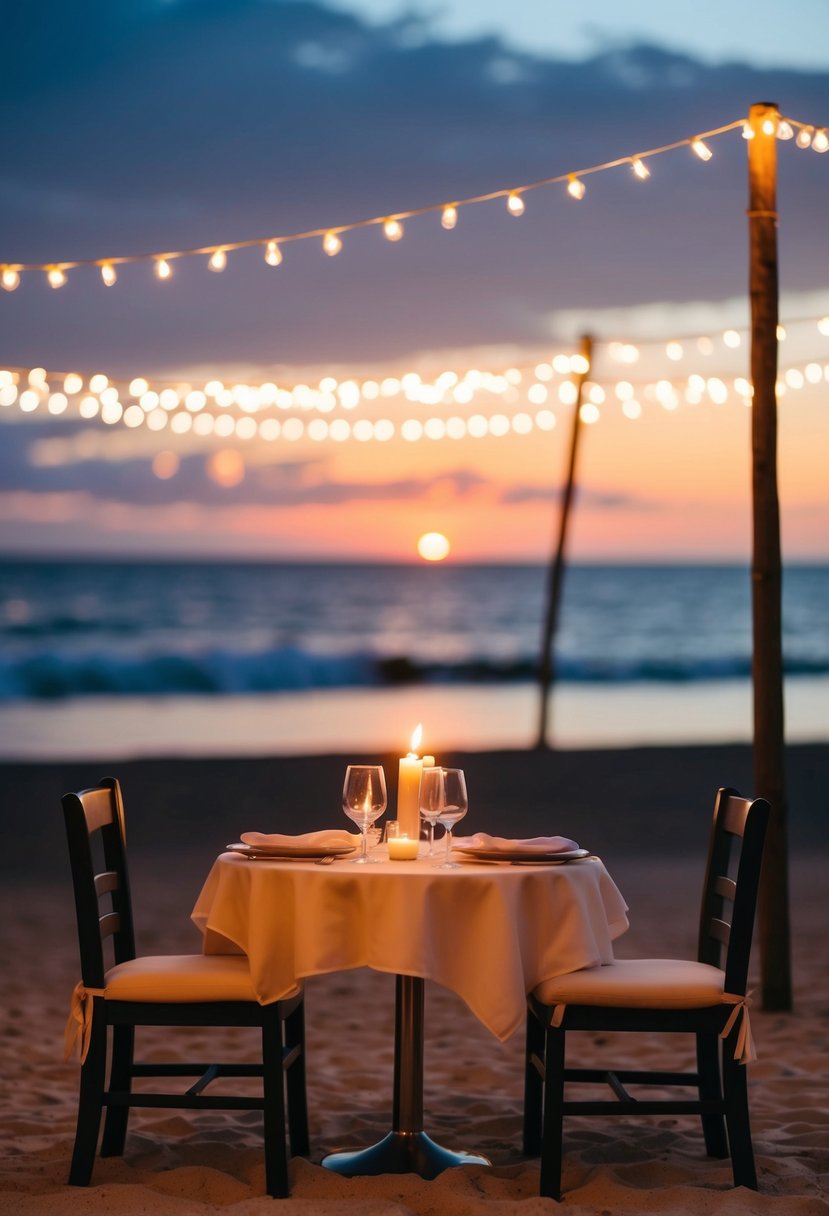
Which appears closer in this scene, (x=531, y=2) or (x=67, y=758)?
(x=531, y=2)

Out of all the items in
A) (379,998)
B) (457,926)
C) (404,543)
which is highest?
(404,543)

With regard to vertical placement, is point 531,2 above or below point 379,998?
above

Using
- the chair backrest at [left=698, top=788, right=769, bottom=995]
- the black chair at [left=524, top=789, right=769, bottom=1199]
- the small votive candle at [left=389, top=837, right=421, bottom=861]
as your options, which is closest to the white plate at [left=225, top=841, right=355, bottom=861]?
the small votive candle at [left=389, top=837, right=421, bottom=861]

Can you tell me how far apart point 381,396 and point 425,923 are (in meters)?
4.27

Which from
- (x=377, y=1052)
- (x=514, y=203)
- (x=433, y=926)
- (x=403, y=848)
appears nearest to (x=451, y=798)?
(x=403, y=848)

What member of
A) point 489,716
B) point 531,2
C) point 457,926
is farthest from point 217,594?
point 457,926

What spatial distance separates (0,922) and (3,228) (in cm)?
542

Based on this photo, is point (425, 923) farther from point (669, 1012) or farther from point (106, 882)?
point (106, 882)

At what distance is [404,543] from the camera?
27750mm

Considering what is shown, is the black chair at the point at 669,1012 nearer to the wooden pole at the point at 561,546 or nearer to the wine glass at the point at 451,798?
the wine glass at the point at 451,798

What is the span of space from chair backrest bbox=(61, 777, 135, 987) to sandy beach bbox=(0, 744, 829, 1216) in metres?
0.48

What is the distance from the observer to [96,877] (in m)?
3.32

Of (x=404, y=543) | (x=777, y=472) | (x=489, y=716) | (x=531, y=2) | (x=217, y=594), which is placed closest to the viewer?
(x=777, y=472)

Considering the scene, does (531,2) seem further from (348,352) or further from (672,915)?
(348,352)
